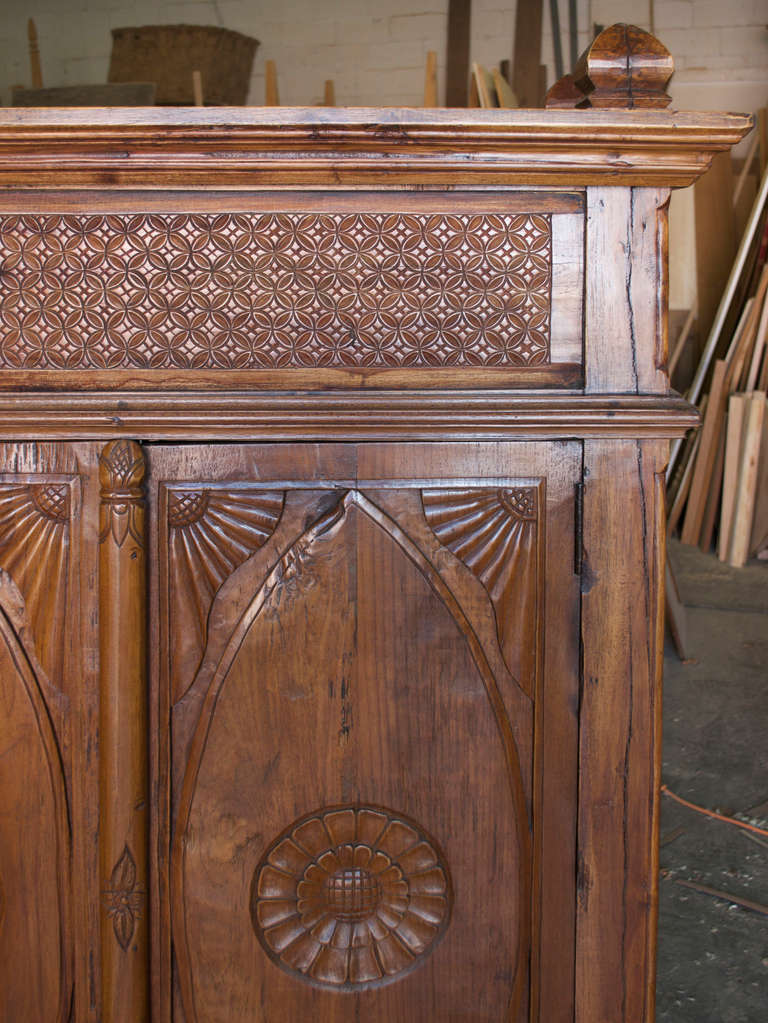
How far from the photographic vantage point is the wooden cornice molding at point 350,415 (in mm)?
987

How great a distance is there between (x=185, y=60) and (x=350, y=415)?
167 inches

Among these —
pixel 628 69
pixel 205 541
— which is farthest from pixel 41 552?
pixel 628 69

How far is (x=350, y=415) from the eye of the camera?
3.26 feet

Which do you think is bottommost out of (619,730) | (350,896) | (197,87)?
(350,896)

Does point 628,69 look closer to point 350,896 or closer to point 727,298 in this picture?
point 350,896

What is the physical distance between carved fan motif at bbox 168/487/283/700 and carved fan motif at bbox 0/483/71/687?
133 mm

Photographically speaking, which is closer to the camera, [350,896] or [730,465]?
[350,896]

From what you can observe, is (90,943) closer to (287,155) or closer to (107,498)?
(107,498)

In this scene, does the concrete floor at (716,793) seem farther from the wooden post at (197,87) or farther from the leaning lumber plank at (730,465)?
the wooden post at (197,87)

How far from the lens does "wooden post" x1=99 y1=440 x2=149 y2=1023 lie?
→ 39.7 inches

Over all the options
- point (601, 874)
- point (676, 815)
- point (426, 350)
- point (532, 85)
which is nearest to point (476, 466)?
point (426, 350)

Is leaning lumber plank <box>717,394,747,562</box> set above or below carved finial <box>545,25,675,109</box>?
below

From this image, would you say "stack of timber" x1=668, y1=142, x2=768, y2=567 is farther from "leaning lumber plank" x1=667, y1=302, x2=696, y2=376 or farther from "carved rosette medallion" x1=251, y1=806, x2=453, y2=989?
"carved rosette medallion" x1=251, y1=806, x2=453, y2=989

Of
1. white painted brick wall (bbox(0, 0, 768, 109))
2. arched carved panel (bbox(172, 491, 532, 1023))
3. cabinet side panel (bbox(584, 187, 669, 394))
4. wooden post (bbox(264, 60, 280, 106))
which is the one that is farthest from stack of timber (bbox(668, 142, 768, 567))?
arched carved panel (bbox(172, 491, 532, 1023))
